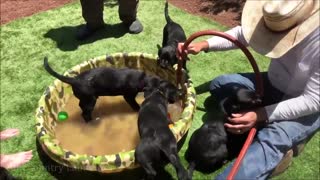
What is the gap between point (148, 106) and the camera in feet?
12.7

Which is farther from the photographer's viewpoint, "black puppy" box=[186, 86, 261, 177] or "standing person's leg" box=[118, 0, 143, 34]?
"standing person's leg" box=[118, 0, 143, 34]

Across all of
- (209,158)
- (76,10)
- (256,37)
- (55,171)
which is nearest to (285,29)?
(256,37)

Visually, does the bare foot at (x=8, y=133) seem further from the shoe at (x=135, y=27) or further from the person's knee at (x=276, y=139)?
the person's knee at (x=276, y=139)

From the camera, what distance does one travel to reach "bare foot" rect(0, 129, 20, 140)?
4.53 m

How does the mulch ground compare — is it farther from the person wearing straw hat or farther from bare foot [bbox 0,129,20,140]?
the person wearing straw hat

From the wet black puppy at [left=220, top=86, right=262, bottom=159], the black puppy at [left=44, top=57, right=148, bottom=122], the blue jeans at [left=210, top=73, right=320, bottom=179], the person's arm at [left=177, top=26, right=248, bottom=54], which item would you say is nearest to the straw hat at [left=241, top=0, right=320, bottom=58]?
the wet black puppy at [left=220, top=86, right=262, bottom=159]

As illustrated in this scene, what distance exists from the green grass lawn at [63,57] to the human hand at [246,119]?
756mm

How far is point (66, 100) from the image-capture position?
474cm

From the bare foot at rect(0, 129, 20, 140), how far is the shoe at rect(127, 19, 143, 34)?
2430 mm

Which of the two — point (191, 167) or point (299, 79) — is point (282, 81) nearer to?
point (299, 79)

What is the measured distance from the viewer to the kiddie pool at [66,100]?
3531mm

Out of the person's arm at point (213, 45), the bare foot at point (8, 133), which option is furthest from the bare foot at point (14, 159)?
the person's arm at point (213, 45)

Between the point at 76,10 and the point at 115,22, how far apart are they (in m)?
0.91

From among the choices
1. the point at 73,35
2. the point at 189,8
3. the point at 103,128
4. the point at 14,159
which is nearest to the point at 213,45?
the point at 103,128
